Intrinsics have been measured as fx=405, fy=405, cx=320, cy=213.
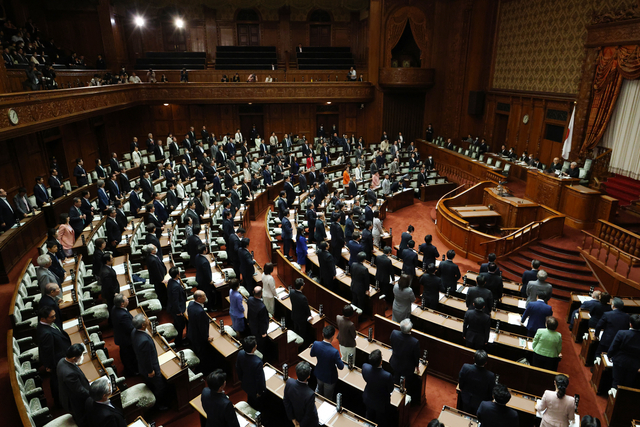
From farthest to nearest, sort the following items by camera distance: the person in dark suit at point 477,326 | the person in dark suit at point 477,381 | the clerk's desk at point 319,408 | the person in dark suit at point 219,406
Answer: the person in dark suit at point 477,326, the person in dark suit at point 477,381, the clerk's desk at point 319,408, the person in dark suit at point 219,406

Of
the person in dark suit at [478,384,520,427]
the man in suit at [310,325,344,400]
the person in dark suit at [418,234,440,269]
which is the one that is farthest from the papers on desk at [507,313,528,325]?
the man in suit at [310,325,344,400]

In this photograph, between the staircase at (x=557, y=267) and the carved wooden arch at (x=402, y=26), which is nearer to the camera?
the staircase at (x=557, y=267)

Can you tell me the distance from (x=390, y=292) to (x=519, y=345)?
2637 millimetres

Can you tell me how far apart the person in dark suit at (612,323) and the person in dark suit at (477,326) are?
1813 mm

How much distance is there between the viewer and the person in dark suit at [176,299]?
A: 596 centimetres

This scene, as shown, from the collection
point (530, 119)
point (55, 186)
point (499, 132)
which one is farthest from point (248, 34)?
point (55, 186)

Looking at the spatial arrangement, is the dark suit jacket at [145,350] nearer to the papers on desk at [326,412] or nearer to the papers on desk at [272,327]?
the papers on desk at [272,327]

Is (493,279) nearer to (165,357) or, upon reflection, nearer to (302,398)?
(302,398)

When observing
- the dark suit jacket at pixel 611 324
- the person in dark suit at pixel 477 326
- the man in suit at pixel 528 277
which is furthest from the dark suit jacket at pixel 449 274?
the dark suit jacket at pixel 611 324

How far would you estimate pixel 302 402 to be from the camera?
395 centimetres

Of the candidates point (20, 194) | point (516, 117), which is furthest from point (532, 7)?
point (20, 194)

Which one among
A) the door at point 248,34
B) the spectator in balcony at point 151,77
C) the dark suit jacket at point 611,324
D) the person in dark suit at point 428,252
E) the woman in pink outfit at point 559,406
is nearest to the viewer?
the woman in pink outfit at point 559,406

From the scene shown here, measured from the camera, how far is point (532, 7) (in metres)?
15.7

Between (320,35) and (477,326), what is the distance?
824 inches
